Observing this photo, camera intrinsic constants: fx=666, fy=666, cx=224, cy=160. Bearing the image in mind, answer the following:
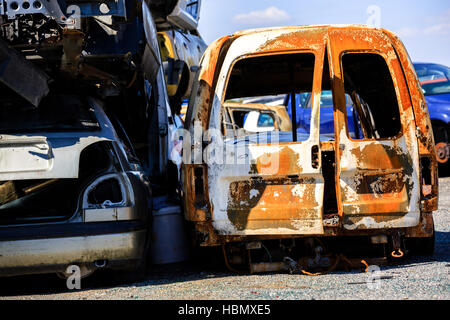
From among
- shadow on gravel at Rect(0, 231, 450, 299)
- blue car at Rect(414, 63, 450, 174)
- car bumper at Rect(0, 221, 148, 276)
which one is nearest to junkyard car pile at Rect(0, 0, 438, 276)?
car bumper at Rect(0, 221, 148, 276)

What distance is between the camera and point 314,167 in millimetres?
5035

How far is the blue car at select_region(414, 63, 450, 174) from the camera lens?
1152cm

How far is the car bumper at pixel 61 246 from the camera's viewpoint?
468cm

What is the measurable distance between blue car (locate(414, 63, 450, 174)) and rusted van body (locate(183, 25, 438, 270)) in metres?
6.54

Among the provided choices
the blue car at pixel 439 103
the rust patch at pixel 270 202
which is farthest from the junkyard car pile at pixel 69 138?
the blue car at pixel 439 103

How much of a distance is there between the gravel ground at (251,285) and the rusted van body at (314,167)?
0.98 feet

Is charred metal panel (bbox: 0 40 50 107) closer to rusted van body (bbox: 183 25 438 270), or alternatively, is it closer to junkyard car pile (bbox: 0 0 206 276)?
junkyard car pile (bbox: 0 0 206 276)

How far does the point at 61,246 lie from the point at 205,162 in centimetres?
125

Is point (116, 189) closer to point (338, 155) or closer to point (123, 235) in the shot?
point (123, 235)

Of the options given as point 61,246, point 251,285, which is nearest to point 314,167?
point 251,285

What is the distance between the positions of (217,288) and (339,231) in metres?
1.06

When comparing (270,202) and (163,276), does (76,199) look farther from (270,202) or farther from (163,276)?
(270,202)

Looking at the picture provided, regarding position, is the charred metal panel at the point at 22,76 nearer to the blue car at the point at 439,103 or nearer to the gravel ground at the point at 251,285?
the gravel ground at the point at 251,285

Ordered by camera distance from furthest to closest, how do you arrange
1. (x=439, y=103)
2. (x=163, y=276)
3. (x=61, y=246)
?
(x=439, y=103) < (x=163, y=276) < (x=61, y=246)
